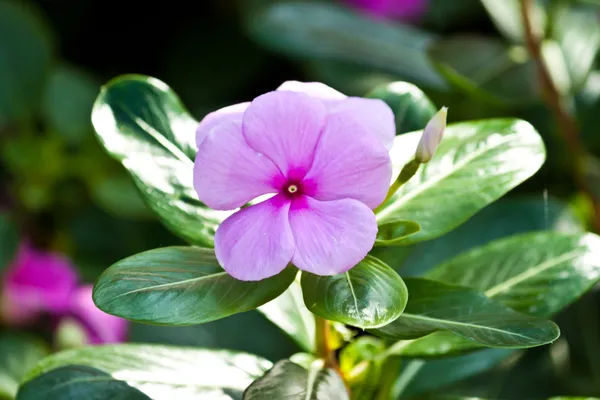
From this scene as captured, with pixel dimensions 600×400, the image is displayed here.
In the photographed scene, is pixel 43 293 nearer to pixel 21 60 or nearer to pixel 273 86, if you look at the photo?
pixel 21 60

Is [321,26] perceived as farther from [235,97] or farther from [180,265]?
[180,265]

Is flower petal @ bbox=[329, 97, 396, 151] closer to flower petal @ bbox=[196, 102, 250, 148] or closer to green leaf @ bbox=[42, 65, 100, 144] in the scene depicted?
flower petal @ bbox=[196, 102, 250, 148]

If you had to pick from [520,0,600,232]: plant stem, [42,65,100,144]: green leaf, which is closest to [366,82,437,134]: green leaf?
[520,0,600,232]: plant stem

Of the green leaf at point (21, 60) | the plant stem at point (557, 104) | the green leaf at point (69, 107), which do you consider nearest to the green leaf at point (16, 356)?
the green leaf at point (69, 107)

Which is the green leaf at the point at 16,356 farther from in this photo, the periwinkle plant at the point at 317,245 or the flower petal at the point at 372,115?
the flower petal at the point at 372,115

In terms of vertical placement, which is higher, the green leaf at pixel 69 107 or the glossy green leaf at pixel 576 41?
the glossy green leaf at pixel 576 41

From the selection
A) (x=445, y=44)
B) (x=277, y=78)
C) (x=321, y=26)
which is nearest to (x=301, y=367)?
(x=445, y=44)

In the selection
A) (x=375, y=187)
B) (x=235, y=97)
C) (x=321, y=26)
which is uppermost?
(x=375, y=187)
